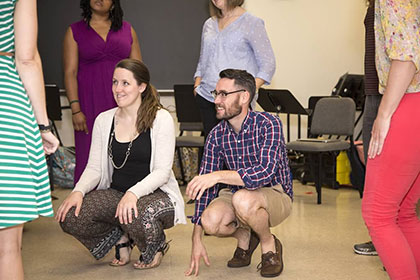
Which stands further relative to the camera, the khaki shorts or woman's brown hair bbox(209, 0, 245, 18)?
woman's brown hair bbox(209, 0, 245, 18)

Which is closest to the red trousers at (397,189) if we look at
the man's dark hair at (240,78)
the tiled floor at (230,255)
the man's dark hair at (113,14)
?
the tiled floor at (230,255)

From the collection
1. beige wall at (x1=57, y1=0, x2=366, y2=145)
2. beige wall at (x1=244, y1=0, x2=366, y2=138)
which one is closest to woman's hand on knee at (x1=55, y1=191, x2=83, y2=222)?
beige wall at (x1=57, y1=0, x2=366, y2=145)

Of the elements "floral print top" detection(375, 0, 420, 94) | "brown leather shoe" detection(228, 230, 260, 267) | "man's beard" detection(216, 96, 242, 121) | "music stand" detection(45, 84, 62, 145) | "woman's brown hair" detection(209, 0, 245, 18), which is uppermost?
"woman's brown hair" detection(209, 0, 245, 18)

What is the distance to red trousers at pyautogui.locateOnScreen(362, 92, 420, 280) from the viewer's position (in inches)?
71.3

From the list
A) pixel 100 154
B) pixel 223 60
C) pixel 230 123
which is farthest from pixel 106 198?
pixel 223 60

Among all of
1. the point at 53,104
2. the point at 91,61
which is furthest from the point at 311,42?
the point at 91,61

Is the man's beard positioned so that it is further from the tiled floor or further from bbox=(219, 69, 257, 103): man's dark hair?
the tiled floor

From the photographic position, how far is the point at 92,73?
355 centimetres

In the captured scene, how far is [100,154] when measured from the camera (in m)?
3.12

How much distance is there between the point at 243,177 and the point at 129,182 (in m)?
0.68

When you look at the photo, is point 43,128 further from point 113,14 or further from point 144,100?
point 113,14

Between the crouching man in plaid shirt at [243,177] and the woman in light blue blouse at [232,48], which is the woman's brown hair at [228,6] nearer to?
the woman in light blue blouse at [232,48]

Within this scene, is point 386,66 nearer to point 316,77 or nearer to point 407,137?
point 407,137

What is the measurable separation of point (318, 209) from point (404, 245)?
2735mm
